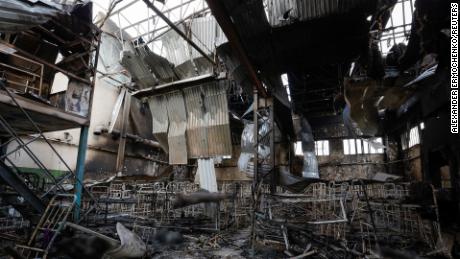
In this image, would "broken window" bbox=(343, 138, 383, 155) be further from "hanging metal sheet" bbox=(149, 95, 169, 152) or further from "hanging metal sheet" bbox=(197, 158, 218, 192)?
"hanging metal sheet" bbox=(149, 95, 169, 152)

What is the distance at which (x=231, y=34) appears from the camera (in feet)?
20.1

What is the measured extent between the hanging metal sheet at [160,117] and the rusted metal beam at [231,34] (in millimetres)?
5452

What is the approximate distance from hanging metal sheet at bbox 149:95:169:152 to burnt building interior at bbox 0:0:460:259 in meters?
0.07

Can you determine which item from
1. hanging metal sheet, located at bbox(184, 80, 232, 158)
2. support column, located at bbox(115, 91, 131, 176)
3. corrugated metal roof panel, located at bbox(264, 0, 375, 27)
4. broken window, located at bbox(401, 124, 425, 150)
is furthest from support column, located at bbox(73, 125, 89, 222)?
broken window, located at bbox(401, 124, 425, 150)

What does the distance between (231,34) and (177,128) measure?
6.45 meters

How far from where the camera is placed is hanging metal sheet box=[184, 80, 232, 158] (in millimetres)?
10500

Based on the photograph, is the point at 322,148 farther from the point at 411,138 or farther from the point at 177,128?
the point at 177,128

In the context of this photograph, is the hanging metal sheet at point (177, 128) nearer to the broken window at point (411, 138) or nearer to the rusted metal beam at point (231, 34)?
the rusted metal beam at point (231, 34)

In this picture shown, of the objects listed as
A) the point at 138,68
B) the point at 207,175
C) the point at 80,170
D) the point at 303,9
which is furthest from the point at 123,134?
the point at 303,9

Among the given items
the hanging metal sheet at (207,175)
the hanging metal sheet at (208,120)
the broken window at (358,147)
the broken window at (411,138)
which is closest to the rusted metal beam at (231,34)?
the hanging metal sheet at (208,120)

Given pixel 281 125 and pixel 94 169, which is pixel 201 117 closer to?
pixel 281 125

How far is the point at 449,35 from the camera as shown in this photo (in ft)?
17.1

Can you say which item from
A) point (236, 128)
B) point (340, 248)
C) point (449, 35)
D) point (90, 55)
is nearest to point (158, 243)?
point (340, 248)

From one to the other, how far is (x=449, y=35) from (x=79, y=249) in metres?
9.24
